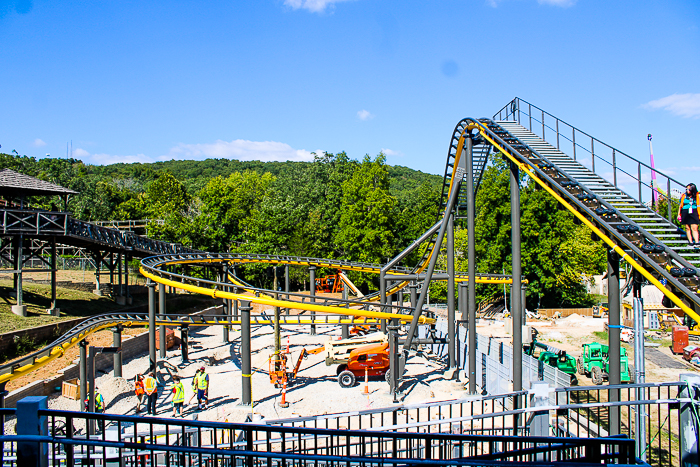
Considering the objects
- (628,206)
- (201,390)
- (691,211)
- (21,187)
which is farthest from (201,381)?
(21,187)

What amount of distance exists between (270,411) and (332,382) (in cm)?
353

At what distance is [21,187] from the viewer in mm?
22391

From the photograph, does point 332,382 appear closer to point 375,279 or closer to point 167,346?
point 167,346

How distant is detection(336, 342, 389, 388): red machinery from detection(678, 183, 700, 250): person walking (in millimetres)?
10405

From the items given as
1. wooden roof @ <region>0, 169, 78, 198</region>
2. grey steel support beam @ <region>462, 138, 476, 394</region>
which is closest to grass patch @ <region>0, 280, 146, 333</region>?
wooden roof @ <region>0, 169, 78, 198</region>

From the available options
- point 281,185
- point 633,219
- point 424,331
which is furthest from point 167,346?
point 281,185

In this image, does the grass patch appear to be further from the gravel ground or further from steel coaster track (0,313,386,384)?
the gravel ground

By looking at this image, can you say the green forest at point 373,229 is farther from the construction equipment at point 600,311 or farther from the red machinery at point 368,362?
the red machinery at point 368,362

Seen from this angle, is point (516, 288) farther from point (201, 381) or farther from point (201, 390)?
point (201, 390)

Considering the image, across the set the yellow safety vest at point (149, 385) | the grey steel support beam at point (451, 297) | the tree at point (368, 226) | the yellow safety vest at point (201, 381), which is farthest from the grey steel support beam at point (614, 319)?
the tree at point (368, 226)

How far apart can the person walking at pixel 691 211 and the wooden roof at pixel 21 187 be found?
26277mm

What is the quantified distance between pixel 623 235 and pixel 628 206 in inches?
79.9

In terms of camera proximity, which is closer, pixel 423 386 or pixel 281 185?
pixel 423 386

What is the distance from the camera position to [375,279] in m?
41.8
